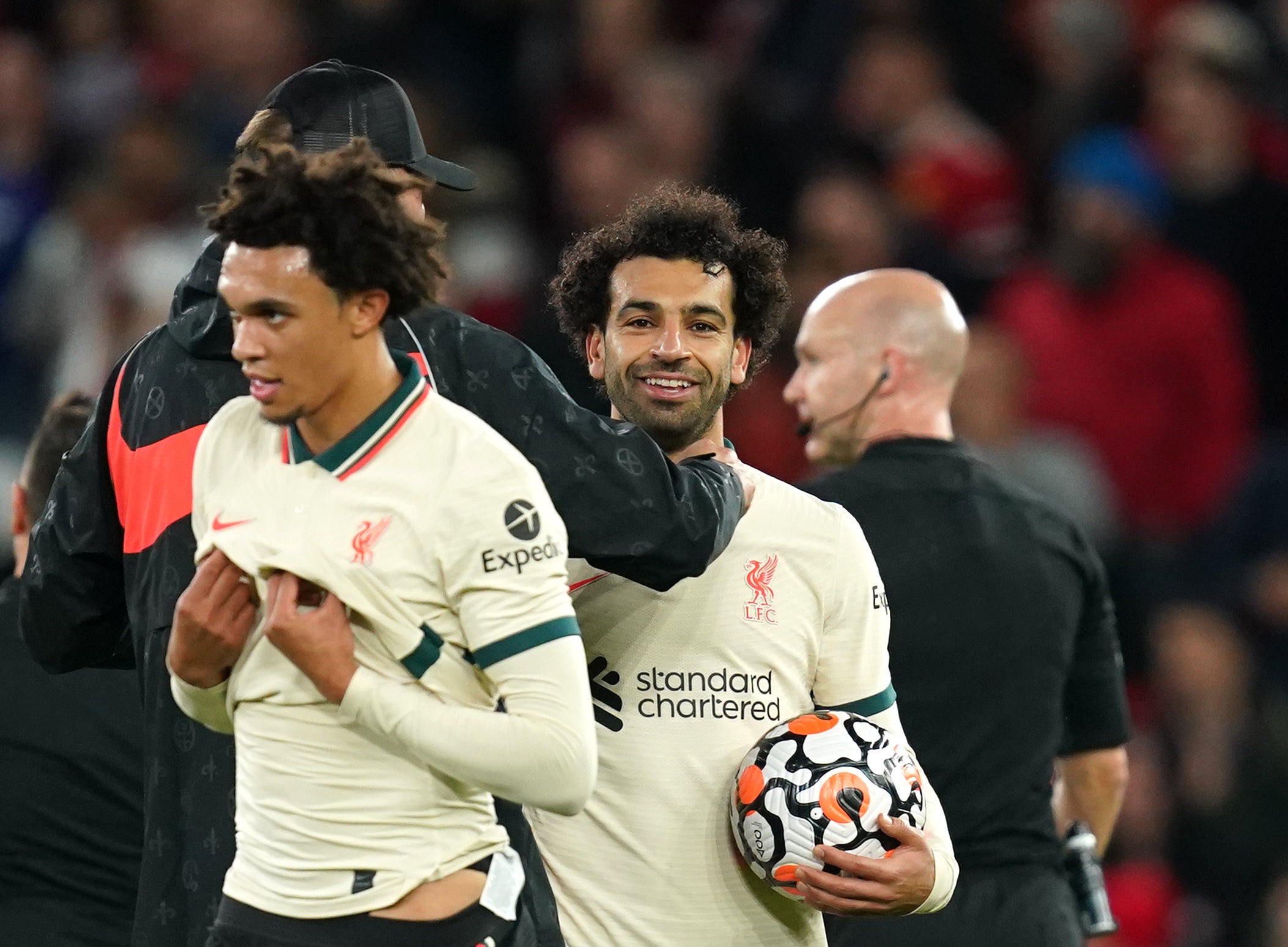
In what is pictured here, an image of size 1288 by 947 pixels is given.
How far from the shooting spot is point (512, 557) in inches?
110

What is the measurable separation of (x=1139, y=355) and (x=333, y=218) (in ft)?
19.4

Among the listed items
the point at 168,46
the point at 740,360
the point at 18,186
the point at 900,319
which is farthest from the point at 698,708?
the point at 168,46

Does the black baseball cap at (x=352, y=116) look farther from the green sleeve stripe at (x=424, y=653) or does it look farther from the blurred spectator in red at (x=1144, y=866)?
the blurred spectator in red at (x=1144, y=866)

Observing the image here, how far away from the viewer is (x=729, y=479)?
354 cm

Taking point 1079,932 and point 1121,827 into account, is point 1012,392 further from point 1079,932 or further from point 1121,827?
point 1079,932

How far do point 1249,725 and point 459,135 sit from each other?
14.6 feet

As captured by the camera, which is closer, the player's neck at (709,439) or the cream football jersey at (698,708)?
the cream football jersey at (698,708)

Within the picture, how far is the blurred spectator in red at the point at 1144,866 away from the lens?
24.0 ft

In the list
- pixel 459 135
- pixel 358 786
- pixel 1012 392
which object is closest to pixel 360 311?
pixel 358 786

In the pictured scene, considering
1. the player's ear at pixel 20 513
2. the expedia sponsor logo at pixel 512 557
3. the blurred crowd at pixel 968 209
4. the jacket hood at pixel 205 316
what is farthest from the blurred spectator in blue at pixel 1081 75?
the expedia sponsor logo at pixel 512 557

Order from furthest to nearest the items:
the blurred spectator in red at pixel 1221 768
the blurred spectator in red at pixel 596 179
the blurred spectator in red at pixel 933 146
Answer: the blurred spectator in red at pixel 596 179 → the blurred spectator in red at pixel 933 146 → the blurred spectator in red at pixel 1221 768

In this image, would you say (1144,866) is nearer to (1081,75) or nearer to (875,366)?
(875,366)

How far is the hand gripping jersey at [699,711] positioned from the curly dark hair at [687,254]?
1.54 ft

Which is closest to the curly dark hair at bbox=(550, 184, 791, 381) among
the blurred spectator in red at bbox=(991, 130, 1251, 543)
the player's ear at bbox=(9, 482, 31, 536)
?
the player's ear at bbox=(9, 482, 31, 536)
